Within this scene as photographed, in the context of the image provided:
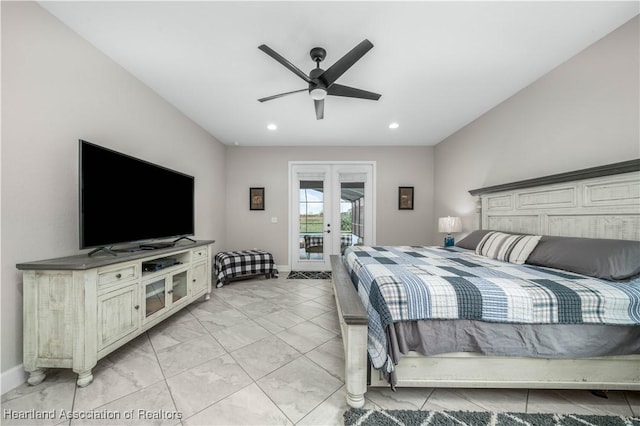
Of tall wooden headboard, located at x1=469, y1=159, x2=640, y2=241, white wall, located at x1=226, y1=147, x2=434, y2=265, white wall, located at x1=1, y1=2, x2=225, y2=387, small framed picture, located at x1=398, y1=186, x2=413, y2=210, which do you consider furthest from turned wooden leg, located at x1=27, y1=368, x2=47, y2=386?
small framed picture, located at x1=398, y1=186, x2=413, y2=210

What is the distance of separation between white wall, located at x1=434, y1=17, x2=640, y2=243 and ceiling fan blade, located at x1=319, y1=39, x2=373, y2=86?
196 cm

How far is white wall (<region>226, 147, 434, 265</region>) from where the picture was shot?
443 centimetres

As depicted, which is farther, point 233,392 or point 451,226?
point 451,226

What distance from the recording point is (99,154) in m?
1.64

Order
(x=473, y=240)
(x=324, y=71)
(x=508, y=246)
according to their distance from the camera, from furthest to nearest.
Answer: (x=473, y=240)
(x=508, y=246)
(x=324, y=71)

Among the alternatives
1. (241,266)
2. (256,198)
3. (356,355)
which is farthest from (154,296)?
(256,198)

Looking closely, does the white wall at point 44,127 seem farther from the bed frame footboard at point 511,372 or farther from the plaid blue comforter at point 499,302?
the plaid blue comforter at point 499,302

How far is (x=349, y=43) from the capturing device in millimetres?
1793

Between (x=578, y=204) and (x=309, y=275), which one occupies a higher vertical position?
(x=578, y=204)

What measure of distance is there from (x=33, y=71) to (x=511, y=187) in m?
4.27

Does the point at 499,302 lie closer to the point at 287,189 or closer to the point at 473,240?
the point at 473,240

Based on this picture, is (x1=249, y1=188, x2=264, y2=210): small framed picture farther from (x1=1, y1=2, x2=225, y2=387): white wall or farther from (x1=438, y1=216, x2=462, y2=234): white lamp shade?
(x1=438, y1=216, x2=462, y2=234): white lamp shade

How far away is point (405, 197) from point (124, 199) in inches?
168

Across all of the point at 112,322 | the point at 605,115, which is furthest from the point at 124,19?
the point at 605,115
